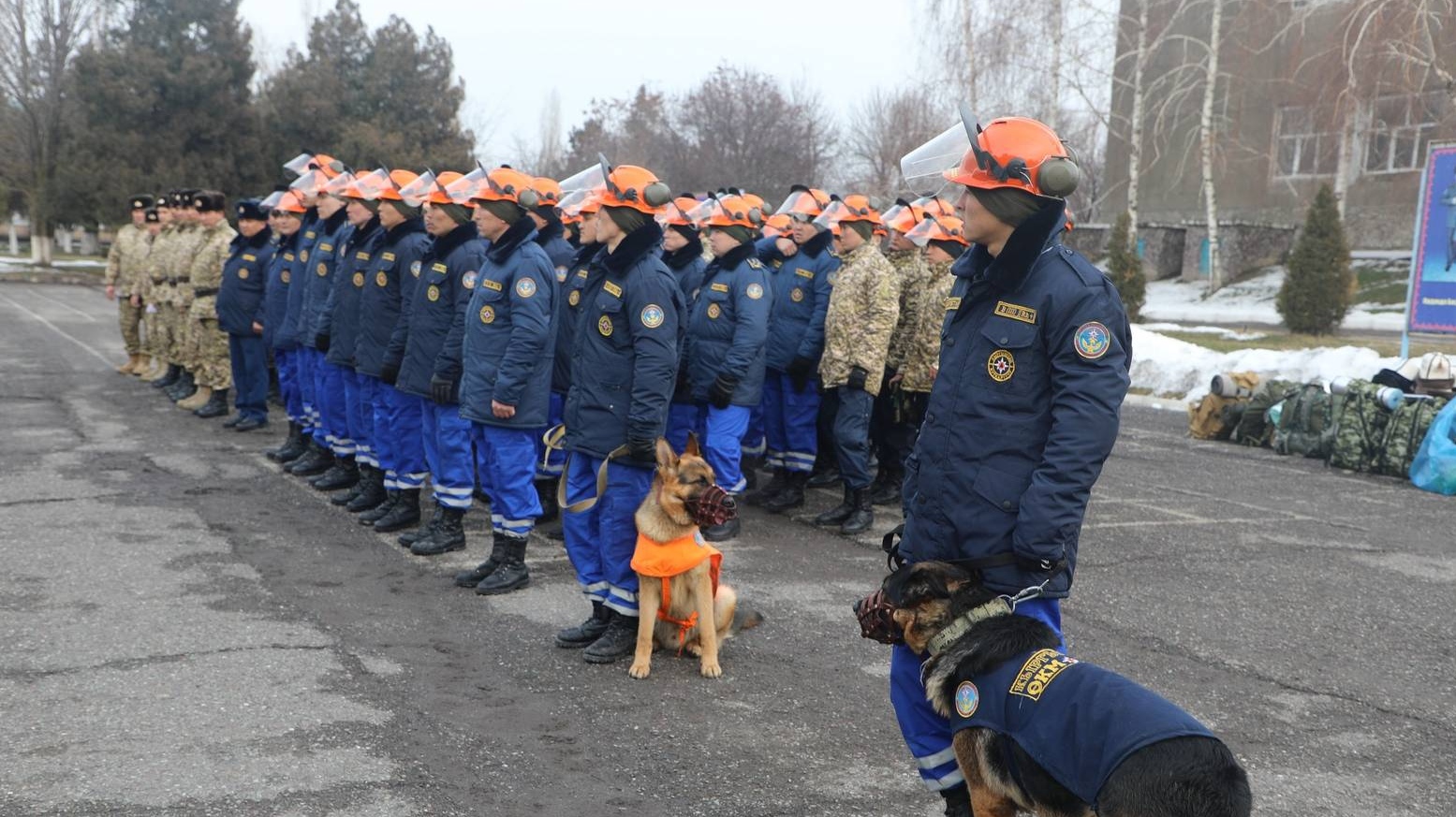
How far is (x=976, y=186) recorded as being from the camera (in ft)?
11.0

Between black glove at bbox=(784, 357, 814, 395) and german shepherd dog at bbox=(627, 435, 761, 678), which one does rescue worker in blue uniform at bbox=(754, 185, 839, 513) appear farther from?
german shepherd dog at bbox=(627, 435, 761, 678)

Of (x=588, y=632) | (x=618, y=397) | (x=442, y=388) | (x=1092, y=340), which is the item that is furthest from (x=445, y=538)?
(x=1092, y=340)

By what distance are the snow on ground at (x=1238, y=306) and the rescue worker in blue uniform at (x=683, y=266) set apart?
753 inches

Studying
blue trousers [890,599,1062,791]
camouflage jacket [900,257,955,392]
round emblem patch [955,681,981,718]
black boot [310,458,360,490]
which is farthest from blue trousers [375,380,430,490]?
round emblem patch [955,681,981,718]

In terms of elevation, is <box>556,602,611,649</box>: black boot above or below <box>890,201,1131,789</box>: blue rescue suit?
below

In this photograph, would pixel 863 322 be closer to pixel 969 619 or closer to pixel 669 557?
pixel 669 557

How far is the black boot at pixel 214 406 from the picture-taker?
12.6 m

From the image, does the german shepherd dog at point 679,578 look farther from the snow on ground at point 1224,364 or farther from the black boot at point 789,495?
the snow on ground at point 1224,364

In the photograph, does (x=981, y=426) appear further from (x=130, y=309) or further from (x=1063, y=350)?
(x=130, y=309)

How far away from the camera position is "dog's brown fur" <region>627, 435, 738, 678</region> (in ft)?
17.4

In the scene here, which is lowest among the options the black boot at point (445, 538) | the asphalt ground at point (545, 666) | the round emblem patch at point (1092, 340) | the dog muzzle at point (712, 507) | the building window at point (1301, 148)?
the asphalt ground at point (545, 666)

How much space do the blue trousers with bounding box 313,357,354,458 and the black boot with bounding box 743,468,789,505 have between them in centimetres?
319

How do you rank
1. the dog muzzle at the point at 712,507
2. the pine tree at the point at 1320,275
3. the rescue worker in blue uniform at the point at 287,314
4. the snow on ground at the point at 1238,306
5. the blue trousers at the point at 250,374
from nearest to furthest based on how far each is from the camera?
the dog muzzle at the point at 712,507
the rescue worker in blue uniform at the point at 287,314
the blue trousers at the point at 250,374
the pine tree at the point at 1320,275
the snow on ground at the point at 1238,306

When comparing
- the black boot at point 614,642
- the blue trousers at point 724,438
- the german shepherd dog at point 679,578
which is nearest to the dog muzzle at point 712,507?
the german shepherd dog at point 679,578
